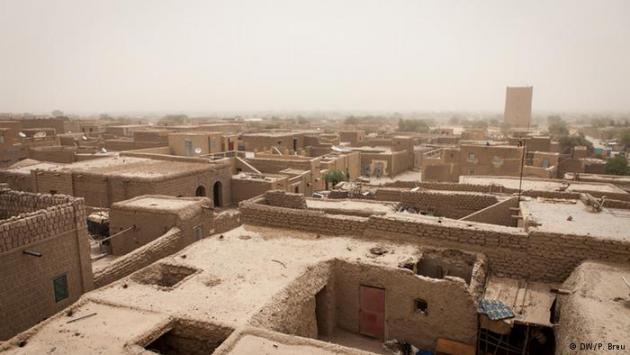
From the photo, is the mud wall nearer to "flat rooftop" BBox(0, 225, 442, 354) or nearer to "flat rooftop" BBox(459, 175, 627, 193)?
"flat rooftop" BBox(0, 225, 442, 354)

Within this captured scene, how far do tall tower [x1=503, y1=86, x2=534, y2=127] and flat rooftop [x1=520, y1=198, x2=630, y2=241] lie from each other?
85.5 metres

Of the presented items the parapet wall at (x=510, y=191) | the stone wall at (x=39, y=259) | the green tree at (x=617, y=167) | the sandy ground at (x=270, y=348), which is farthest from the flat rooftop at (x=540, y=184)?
the green tree at (x=617, y=167)

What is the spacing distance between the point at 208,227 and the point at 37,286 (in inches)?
284

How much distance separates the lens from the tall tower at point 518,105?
92.3 metres

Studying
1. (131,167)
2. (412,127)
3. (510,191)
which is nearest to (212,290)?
(510,191)

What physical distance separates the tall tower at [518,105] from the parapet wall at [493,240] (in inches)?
3541

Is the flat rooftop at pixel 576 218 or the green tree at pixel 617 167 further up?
the flat rooftop at pixel 576 218

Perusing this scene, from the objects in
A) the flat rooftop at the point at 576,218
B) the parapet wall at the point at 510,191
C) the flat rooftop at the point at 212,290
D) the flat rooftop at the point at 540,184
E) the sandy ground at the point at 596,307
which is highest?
the flat rooftop at the point at 576,218

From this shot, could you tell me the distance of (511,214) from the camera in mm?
15039

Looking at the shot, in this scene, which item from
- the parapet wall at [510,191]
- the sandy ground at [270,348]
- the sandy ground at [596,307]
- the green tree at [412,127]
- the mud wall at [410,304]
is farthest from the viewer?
the green tree at [412,127]

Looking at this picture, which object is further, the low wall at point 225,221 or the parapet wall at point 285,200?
the low wall at point 225,221

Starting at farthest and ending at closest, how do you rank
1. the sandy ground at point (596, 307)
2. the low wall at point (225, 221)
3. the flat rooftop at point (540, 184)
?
the flat rooftop at point (540, 184) → the low wall at point (225, 221) → the sandy ground at point (596, 307)

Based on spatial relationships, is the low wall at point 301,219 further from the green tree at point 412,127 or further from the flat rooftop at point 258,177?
the green tree at point 412,127

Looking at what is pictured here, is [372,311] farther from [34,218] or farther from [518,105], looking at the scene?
[518,105]
